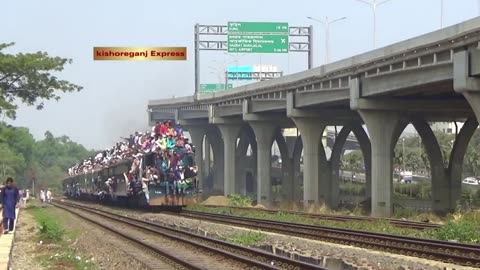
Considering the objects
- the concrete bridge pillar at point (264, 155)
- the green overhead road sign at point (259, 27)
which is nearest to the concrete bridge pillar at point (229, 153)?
the concrete bridge pillar at point (264, 155)

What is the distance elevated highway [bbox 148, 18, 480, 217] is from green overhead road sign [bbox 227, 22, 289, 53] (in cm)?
300

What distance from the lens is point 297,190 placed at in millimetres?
86688

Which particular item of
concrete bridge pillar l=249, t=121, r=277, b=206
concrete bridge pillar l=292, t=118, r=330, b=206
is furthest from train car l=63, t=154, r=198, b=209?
concrete bridge pillar l=249, t=121, r=277, b=206

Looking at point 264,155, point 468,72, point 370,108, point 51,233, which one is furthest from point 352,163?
point 51,233

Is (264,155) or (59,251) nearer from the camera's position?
(59,251)

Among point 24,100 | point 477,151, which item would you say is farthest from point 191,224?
point 477,151

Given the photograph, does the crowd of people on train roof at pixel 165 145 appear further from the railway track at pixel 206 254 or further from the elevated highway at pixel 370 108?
the railway track at pixel 206 254

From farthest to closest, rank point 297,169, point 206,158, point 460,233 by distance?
point 206,158 → point 297,169 → point 460,233

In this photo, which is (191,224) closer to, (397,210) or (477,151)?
(397,210)

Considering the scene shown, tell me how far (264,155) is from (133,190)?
92.4 feet

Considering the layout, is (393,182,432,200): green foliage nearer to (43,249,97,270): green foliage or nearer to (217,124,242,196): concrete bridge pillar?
(217,124,242,196): concrete bridge pillar

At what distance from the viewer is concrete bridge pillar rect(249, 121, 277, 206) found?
72.6 metres

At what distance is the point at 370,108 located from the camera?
160ft

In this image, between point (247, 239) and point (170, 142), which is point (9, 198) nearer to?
point (247, 239)
